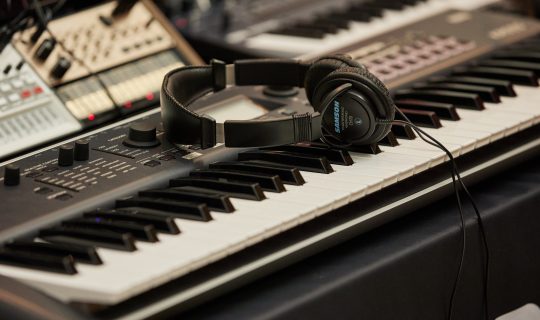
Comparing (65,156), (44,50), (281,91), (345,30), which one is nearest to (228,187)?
(65,156)

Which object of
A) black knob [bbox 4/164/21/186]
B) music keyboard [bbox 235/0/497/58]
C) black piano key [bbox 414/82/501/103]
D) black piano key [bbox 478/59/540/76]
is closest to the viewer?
black knob [bbox 4/164/21/186]

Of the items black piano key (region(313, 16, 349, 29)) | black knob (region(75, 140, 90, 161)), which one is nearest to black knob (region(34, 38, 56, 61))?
black knob (region(75, 140, 90, 161))

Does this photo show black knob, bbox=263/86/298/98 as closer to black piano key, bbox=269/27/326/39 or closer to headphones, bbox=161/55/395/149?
headphones, bbox=161/55/395/149

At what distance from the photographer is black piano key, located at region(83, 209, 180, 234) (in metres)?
1.10

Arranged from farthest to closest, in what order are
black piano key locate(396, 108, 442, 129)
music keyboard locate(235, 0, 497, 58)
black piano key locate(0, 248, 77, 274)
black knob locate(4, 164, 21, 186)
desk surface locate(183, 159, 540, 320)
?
music keyboard locate(235, 0, 497, 58)
black piano key locate(396, 108, 442, 129)
black knob locate(4, 164, 21, 186)
desk surface locate(183, 159, 540, 320)
black piano key locate(0, 248, 77, 274)

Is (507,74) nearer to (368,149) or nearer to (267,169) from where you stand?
(368,149)

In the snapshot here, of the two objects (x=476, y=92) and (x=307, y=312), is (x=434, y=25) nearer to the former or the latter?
(x=476, y=92)

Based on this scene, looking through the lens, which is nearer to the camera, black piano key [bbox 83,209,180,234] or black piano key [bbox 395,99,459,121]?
black piano key [bbox 83,209,180,234]

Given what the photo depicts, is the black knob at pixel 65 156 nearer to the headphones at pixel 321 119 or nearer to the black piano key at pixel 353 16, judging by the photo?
the headphones at pixel 321 119

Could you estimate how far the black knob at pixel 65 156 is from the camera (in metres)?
1.29

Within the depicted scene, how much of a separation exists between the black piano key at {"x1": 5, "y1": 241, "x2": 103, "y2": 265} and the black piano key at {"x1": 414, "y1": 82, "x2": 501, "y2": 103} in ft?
2.52

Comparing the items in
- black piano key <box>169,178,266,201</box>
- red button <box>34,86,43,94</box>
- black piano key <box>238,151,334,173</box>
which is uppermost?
red button <box>34,86,43,94</box>

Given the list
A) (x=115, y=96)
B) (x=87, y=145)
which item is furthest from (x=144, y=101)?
(x=87, y=145)

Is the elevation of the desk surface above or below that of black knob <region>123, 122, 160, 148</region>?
below
